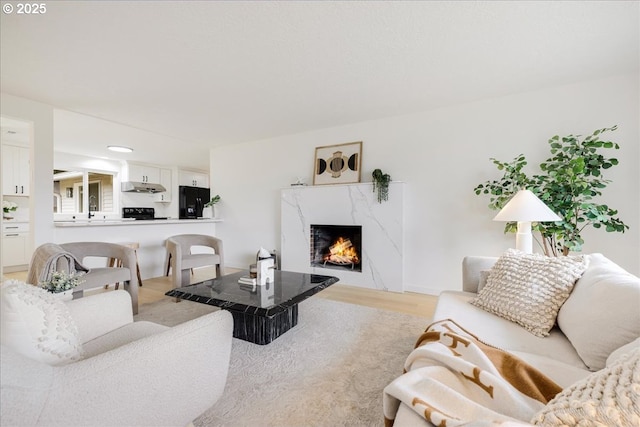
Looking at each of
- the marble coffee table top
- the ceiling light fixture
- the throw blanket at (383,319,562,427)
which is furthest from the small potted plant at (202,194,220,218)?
the throw blanket at (383,319,562,427)

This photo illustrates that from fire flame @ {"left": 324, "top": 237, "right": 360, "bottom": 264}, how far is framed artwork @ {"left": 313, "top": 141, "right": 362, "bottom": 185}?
90 cm

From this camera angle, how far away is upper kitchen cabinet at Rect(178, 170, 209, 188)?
7283 mm

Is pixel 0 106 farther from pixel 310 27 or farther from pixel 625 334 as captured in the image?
pixel 625 334

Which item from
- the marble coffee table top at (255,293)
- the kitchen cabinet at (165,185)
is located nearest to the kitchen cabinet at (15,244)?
the kitchen cabinet at (165,185)

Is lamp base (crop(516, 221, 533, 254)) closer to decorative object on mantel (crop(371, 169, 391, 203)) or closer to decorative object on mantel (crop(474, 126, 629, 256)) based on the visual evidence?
decorative object on mantel (crop(474, 126, 629, 256))

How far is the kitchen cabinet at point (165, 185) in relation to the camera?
6910 mm

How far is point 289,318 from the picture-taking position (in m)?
2.29

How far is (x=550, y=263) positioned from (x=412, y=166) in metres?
2.19

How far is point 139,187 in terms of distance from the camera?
19.9 feet

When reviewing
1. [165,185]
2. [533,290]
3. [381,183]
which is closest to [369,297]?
[381,183]

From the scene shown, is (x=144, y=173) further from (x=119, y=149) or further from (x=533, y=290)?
(x=533, y=290)

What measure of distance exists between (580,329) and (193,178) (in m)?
8.15

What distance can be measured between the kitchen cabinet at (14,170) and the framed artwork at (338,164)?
17.4ft

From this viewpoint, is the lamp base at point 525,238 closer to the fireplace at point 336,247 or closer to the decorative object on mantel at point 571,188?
the decorative object on mantel at point 571,188
